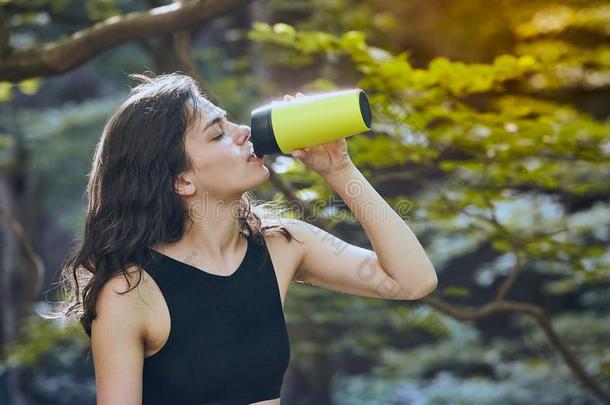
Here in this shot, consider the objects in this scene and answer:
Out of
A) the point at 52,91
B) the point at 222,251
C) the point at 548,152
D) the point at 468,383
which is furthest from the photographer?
the point at 52,91

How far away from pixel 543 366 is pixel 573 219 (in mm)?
967

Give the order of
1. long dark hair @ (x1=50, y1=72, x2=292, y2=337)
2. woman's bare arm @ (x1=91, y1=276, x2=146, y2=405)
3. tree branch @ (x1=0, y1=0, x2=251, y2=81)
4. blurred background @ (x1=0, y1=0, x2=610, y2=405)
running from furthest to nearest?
blurred background @ (x1=0, y1=0, x2=610, y2=405), tree branch @ (x1=0, y1=0, x2=251, y2=81), long dark hair @ (x1=50, y1=72, x2=292, y2=337), woman's bare arm @ (x1=91, y1=276, x2=146, y2=405)

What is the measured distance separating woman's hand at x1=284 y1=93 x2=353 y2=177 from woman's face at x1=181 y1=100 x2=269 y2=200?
0.11 m

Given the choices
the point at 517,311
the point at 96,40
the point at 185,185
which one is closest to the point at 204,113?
the point at 185,185

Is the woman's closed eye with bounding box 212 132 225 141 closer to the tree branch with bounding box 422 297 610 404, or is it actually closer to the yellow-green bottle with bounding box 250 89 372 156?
the yellow-green bottle with bounding box 250 89 372 156

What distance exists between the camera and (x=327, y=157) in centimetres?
186

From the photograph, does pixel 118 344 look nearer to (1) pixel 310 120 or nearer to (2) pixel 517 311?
(1) pixel 310 120

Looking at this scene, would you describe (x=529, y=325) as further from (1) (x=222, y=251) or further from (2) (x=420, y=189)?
(1) (x=222, y=251)

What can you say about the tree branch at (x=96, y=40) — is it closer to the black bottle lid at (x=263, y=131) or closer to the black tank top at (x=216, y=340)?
the black bottle lid at (x=263, y=131)

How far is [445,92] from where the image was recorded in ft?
9.22

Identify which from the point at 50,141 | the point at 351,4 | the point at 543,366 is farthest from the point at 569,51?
the point at 50,141

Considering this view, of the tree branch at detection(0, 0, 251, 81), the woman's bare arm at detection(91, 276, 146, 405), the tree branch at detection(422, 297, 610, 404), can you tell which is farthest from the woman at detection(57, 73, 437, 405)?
the tree branch at detection(422, 297, 610, 404)

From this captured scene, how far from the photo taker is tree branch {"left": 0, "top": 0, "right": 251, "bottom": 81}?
2574 millimetres

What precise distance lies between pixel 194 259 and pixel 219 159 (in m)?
0.22
